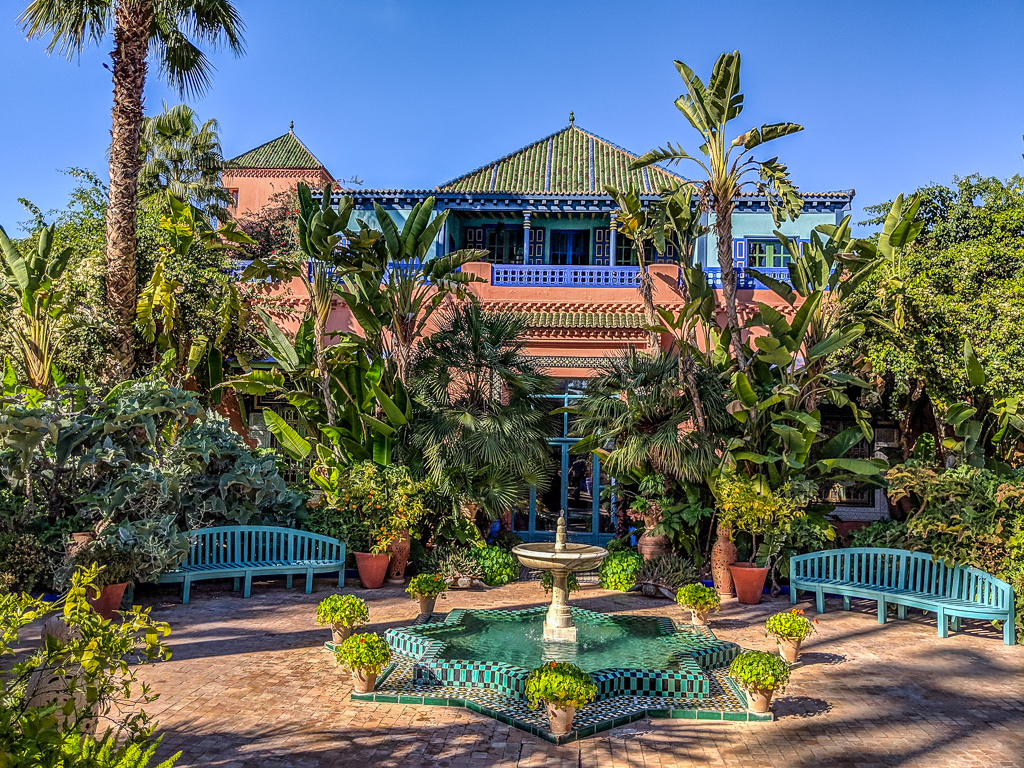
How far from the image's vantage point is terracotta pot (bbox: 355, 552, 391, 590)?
11.0 meters

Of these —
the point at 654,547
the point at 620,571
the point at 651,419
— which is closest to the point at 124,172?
the point at 651,419

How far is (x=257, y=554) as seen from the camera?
1078 centimetres

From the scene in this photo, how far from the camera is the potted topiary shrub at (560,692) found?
5.71m

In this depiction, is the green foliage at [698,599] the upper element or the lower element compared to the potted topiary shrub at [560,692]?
upper

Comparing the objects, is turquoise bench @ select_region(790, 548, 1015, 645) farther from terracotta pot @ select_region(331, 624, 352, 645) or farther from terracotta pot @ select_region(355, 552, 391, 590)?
terracotta pot @ select_region(331, 624, 352, 645)

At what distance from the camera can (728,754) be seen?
5.57 meters

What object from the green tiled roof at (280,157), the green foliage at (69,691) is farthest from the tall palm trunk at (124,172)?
the green tiled roof at (280,157)

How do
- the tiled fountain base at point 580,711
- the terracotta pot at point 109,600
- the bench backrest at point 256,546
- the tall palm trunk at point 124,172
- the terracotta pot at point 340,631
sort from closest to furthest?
the tiled fountain base at point 580,711 → the terracotta pot at point 340,631 → the terracotta pot at point 109,600 → the bench backrest at point 256,546 → the tall palm trunk at point 124,172

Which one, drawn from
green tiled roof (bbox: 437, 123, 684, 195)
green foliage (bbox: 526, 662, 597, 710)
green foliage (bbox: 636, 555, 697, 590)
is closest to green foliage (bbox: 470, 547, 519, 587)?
green foliage (bbox: 636, 555, 697, 590)

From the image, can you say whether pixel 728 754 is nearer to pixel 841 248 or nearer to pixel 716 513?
pixel 716 513

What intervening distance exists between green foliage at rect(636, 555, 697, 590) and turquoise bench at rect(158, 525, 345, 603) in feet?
13.7

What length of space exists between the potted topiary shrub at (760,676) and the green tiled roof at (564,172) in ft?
44.2

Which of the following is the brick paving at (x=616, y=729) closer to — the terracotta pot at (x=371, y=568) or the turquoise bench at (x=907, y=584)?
the turquoise bench at (x=907, y=584)

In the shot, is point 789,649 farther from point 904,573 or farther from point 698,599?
point 904,573
